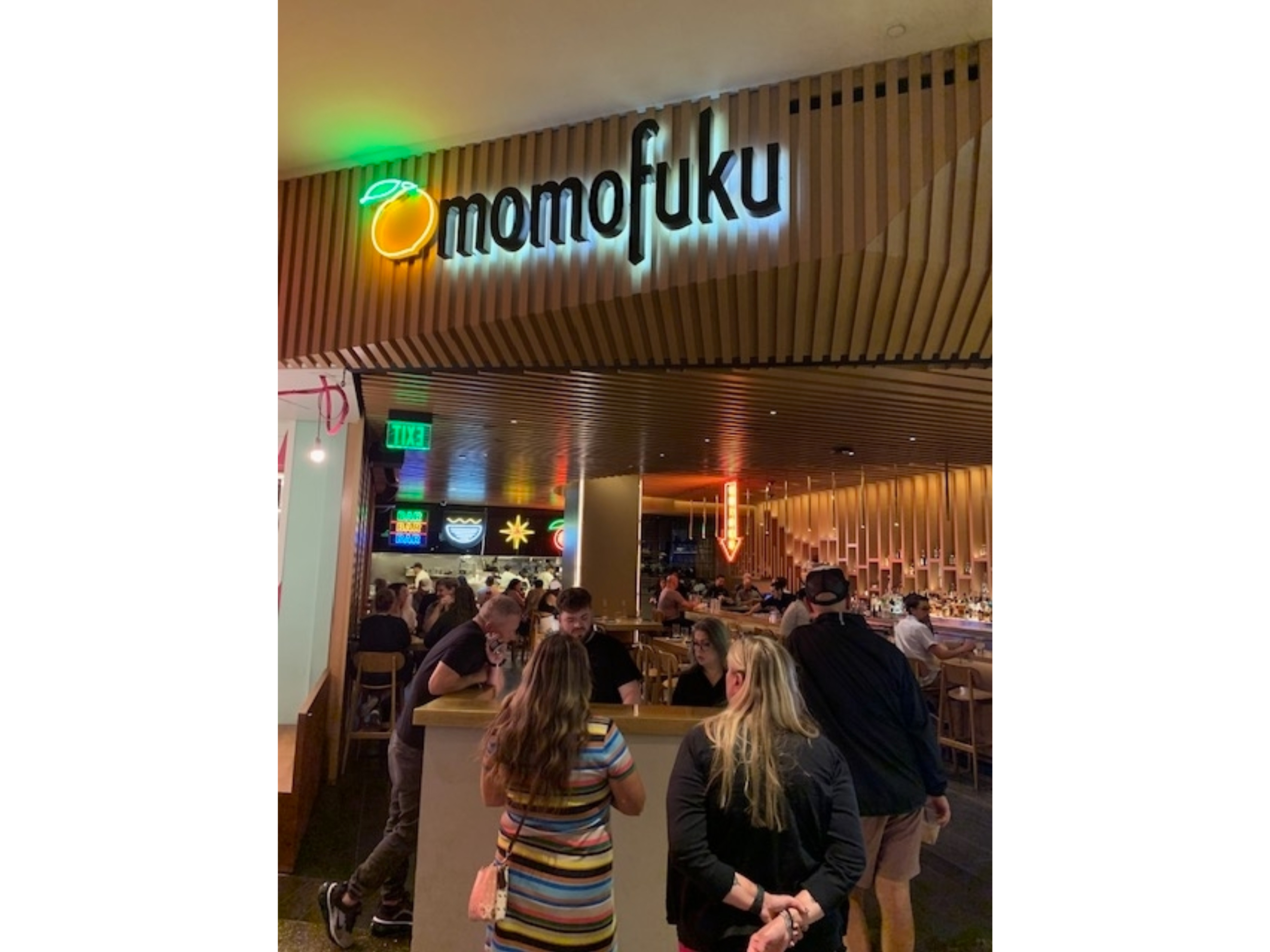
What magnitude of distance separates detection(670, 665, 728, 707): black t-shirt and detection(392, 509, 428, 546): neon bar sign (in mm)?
16286

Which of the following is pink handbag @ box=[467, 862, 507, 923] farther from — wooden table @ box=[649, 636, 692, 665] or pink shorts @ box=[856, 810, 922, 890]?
wooden table @ box=[649, 636, 692, 665]

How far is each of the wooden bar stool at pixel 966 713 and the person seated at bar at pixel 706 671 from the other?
294cm

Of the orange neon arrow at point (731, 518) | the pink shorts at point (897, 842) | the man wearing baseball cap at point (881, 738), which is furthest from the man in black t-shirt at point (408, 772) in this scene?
the orange neon arrow at point (731, 518)

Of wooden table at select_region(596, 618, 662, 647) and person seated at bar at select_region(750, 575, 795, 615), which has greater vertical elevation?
person seated at bar at select_region(750, 575, 795, 615)

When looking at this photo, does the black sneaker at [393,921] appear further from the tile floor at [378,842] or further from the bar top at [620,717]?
the bar top at [620,717]

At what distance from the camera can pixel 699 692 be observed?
3.26 meters

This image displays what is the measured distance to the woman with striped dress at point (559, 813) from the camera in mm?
1897

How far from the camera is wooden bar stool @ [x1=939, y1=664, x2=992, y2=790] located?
5.34 metres

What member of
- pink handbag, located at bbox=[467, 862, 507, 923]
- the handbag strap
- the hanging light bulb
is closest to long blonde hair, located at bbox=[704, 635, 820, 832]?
the handbag strap

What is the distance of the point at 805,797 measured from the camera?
1.74 metres

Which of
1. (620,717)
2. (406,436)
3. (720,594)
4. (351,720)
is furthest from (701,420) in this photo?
(720,594)
